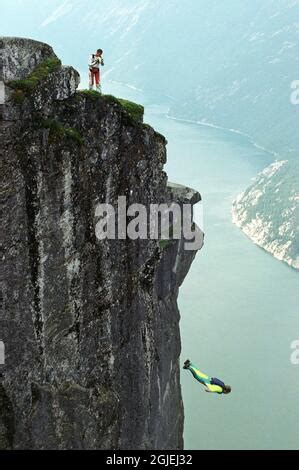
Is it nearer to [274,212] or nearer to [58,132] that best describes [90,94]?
[58,132]

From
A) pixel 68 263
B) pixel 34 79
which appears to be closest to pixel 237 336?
pixel 68 263

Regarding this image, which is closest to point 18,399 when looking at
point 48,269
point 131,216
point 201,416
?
point 48,269

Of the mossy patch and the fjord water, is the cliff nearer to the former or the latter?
the fjord water

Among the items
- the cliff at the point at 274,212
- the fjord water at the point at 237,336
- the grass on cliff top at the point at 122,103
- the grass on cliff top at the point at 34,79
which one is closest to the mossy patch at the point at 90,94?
the grass on cliff top at the point at 122,103

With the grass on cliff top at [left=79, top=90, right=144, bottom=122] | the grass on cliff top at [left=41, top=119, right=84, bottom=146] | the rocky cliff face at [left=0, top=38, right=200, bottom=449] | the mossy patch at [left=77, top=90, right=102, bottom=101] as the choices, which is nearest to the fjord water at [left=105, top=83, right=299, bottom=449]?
the rocky cliff face at [left=0, top=38, right=200, bottom=449]

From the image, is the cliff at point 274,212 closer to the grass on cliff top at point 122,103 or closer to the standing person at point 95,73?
Result: the standing person at point 95,73

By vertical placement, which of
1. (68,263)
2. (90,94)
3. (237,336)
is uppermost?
(90,94)
